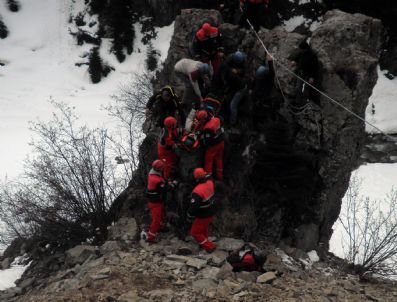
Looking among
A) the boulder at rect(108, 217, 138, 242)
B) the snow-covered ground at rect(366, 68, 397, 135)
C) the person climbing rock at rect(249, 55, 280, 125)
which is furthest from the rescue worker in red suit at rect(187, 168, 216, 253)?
the snow-covered ground at rect(366, 68, 397, 135)

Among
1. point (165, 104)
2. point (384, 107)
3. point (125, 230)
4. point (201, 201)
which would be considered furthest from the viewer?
point (384, 107)

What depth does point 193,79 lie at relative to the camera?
349 inches

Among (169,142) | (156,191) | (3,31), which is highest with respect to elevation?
(3,31)

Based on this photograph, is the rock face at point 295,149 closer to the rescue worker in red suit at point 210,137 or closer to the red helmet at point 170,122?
the rescue worker in red suit at point 210,137

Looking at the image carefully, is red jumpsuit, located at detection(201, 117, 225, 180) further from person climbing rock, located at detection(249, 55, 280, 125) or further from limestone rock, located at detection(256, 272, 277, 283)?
limestone rock, located at detection(256, 272, 277, 283)

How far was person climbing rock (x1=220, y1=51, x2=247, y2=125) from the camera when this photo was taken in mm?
8375

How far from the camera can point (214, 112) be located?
8.47 m

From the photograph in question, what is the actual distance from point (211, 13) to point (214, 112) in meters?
3.24

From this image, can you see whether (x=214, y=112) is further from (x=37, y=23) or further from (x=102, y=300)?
(x=37, y=23)

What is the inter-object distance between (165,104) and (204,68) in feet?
3.73

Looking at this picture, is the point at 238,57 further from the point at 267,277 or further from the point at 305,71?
the point at 267,277

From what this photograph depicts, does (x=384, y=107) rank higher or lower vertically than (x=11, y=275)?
higher

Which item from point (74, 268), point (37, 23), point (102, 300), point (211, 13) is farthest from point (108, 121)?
point (102, 300)

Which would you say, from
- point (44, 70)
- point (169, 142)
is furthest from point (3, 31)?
point (169, 142)
